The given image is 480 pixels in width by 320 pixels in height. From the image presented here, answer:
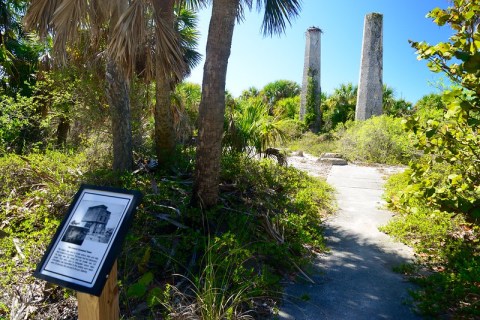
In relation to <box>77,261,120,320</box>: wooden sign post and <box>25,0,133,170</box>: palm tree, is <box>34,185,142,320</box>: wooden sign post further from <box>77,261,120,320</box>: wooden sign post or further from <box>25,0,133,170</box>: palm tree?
<box>25,0,133,170</box>: palm tree

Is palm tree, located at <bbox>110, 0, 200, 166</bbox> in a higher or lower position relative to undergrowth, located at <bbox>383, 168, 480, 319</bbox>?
higher

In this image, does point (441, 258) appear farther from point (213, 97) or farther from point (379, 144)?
point (379, 144)

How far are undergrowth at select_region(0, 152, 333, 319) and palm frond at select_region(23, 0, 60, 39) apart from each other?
2523 mm

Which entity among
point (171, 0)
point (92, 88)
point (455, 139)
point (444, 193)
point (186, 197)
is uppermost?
point (171, 0)

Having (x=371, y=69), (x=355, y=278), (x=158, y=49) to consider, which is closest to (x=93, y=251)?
(x=355, y=278)

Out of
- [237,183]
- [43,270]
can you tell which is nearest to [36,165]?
[237,183]

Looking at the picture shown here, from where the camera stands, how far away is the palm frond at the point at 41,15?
5410 mm

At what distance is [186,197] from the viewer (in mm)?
5281

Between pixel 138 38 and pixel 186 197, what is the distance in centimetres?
246

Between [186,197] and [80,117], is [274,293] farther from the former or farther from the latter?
[80,117]

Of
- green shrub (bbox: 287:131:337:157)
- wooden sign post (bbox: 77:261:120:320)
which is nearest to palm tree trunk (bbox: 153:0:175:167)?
wooden sign post (bbox: 77:261:120:320)

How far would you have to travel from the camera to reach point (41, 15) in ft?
17.9

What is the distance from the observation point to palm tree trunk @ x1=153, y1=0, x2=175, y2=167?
6.34 metres

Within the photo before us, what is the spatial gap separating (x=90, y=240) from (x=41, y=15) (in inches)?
192
